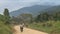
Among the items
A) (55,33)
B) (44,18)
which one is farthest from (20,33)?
(44,18)

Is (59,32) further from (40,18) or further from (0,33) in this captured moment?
(40,18)

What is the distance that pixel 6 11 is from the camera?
45.4m

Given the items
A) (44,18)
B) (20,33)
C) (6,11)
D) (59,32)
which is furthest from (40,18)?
(59,32)

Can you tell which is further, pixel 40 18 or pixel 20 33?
pixel 40 18

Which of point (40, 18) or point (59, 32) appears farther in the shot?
point (40, 18)

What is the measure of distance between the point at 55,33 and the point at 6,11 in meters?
29.2

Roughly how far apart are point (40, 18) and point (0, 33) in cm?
2967

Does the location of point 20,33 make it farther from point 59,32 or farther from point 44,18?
point 44,18

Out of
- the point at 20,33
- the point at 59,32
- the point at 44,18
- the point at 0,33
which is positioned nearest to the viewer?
the point at 0,33

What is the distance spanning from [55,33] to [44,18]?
89.2 feet

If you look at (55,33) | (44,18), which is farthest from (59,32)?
(44,18)

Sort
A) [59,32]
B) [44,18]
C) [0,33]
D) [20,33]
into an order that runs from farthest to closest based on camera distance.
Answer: [44,18] → [20,33] → [59,32] → [0,33]

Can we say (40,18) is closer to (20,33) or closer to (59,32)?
(20,33)

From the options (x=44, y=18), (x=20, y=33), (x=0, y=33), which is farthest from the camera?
(x=44, y=18)
